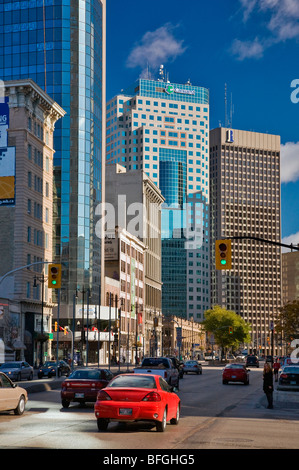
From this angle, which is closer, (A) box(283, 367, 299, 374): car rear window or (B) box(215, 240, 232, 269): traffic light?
(B) box(215, 240, 232, 269): traffic light

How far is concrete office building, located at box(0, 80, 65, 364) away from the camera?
273 feet

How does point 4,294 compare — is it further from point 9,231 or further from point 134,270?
point 134,270

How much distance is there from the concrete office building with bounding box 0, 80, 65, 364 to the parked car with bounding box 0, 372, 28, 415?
5539 centimetres

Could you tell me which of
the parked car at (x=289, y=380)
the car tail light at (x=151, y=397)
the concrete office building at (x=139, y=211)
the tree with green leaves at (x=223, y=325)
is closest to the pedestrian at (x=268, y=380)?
the parked car at (x=289, y=380)

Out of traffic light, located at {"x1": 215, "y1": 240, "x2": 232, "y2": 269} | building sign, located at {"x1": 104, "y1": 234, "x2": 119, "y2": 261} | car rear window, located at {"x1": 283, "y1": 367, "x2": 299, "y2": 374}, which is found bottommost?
car rear window, located at {"x1": 283, "y1": 367, "x2": 299, "y2": 374}

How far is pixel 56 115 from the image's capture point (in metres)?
100

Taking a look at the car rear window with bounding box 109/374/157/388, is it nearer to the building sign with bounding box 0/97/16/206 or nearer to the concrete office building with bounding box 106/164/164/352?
the building sign with bounding box 0/97/16/206

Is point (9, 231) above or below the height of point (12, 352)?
above

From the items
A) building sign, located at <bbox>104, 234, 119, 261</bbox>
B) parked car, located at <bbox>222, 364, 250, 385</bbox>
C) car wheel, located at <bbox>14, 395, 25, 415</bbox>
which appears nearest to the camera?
car wheel, located at <bbox>14, 395, 25, 415</bbox>

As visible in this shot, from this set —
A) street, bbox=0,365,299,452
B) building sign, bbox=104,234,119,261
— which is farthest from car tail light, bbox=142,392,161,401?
building sign, bbox=104,234,119,261

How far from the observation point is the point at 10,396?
24.1 metres
